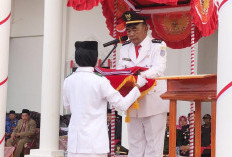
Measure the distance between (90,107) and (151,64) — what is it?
44.5 inches

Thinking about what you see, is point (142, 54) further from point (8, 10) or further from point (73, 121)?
point (8, 10)

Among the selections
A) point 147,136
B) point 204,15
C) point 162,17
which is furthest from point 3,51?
point 162,17

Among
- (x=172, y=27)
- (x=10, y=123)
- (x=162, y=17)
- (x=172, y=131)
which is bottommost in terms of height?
(x=10, y=123)

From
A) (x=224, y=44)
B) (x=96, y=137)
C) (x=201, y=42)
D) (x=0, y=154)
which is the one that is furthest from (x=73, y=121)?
Result: (x=201, y=42)

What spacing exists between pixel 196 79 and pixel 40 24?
1011cm

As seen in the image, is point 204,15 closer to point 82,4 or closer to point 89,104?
point 82,4

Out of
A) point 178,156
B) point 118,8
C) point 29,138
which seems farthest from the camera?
point 29,138

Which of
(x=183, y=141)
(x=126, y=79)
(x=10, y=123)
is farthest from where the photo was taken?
(x=10, y=123)

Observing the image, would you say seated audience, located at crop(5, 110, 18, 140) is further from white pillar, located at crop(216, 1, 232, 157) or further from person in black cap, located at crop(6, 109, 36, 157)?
white pillar, located at crop(216, 1, 232, 157)

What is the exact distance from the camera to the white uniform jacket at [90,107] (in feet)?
11.6

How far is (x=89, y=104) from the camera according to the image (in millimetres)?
3533

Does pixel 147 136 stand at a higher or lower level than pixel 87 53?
lower

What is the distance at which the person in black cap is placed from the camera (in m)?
9.47

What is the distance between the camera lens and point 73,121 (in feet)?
12.0
